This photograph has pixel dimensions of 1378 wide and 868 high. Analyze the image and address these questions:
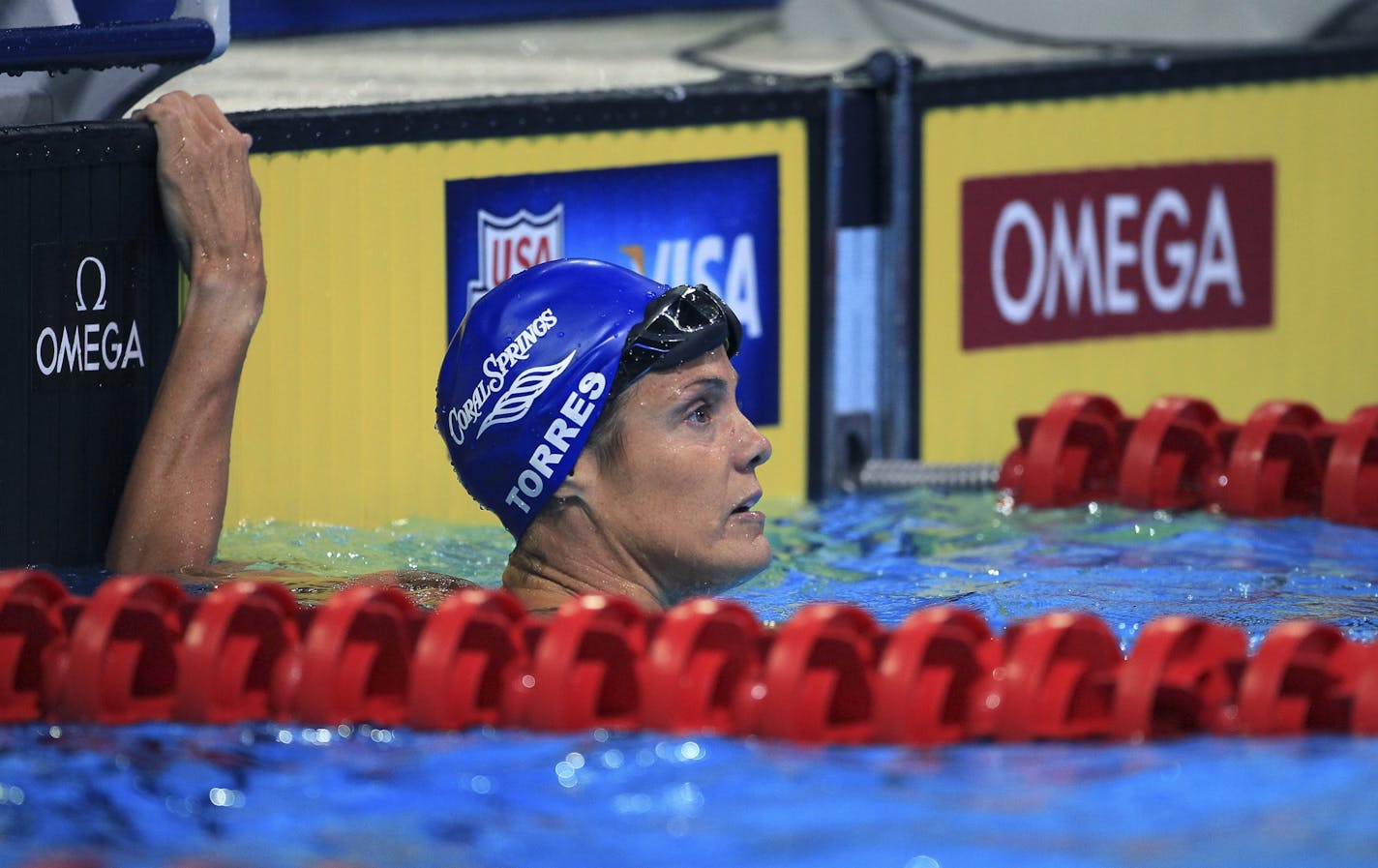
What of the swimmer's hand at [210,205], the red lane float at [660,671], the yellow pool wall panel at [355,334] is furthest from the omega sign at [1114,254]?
the red lane float at [660,671]

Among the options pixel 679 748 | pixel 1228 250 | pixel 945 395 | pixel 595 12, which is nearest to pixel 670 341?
pixel 679 748

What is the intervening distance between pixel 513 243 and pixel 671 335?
138 cm

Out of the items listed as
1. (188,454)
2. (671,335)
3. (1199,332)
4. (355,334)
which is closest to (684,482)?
(671,335)

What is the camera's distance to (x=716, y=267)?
195 inches

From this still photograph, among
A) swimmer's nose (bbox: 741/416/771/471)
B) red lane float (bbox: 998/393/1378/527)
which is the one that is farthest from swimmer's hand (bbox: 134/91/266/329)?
red lane float (bbox: 998/393/1378/527)

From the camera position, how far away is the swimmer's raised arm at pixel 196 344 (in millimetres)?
3607

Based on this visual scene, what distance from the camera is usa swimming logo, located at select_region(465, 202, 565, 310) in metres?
4.53

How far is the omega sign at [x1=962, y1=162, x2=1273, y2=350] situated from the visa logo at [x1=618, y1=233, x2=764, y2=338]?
0.61m

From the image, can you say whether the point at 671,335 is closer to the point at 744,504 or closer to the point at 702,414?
the point at 702,414

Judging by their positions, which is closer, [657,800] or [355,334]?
[657,800]

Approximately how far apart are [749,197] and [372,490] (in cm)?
117

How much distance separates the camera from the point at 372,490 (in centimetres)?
439

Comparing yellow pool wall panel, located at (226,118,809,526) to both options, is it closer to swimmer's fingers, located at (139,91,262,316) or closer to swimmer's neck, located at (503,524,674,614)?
swimmer's fingers, located at (139,91,262,316)

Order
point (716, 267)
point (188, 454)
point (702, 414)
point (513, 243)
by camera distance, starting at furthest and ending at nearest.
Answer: point (716, 267) → point (513, 243) → point (188, 454) → point (702, 414)
